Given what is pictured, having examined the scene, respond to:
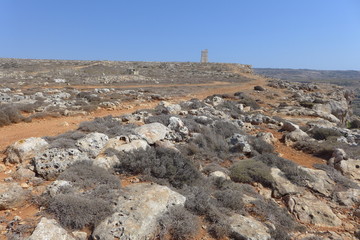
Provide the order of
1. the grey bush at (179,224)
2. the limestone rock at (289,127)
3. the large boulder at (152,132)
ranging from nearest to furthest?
the grey bush at (179,224), the large boulder at (152,132), the limestone rock at (289,127)

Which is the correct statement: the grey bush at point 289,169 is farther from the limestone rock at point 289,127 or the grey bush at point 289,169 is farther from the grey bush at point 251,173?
the limestone rock at point 289,127

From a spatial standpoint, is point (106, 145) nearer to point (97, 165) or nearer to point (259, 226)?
point (97, 165)

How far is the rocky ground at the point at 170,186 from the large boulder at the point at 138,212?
17mm

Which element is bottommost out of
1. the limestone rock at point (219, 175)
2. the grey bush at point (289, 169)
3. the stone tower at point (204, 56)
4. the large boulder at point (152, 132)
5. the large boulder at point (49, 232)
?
the grey bush at point (289, 169)

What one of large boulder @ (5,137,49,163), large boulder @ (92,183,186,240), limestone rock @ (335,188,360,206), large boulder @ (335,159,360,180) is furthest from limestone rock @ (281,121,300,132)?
large boulder @ (5,137,49,163)

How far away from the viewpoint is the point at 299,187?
6543mm

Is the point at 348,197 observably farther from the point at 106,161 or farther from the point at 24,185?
the point at 24,185

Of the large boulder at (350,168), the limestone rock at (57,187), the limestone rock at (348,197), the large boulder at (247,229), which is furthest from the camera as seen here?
the large boulder at (350,168)

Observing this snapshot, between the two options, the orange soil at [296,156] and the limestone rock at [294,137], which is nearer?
the orange soil at [296,156]

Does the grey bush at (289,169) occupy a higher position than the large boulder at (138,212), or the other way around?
the large boulder at (138,212)

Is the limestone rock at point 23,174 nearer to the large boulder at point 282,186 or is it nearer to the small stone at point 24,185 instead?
the small stone at point 24,185

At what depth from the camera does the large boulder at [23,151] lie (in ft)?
19.4

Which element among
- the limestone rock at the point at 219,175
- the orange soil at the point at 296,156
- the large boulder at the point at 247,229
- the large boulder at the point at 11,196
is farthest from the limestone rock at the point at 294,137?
the large boulder at the point at 11,196

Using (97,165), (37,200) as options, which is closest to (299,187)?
(97,165)
